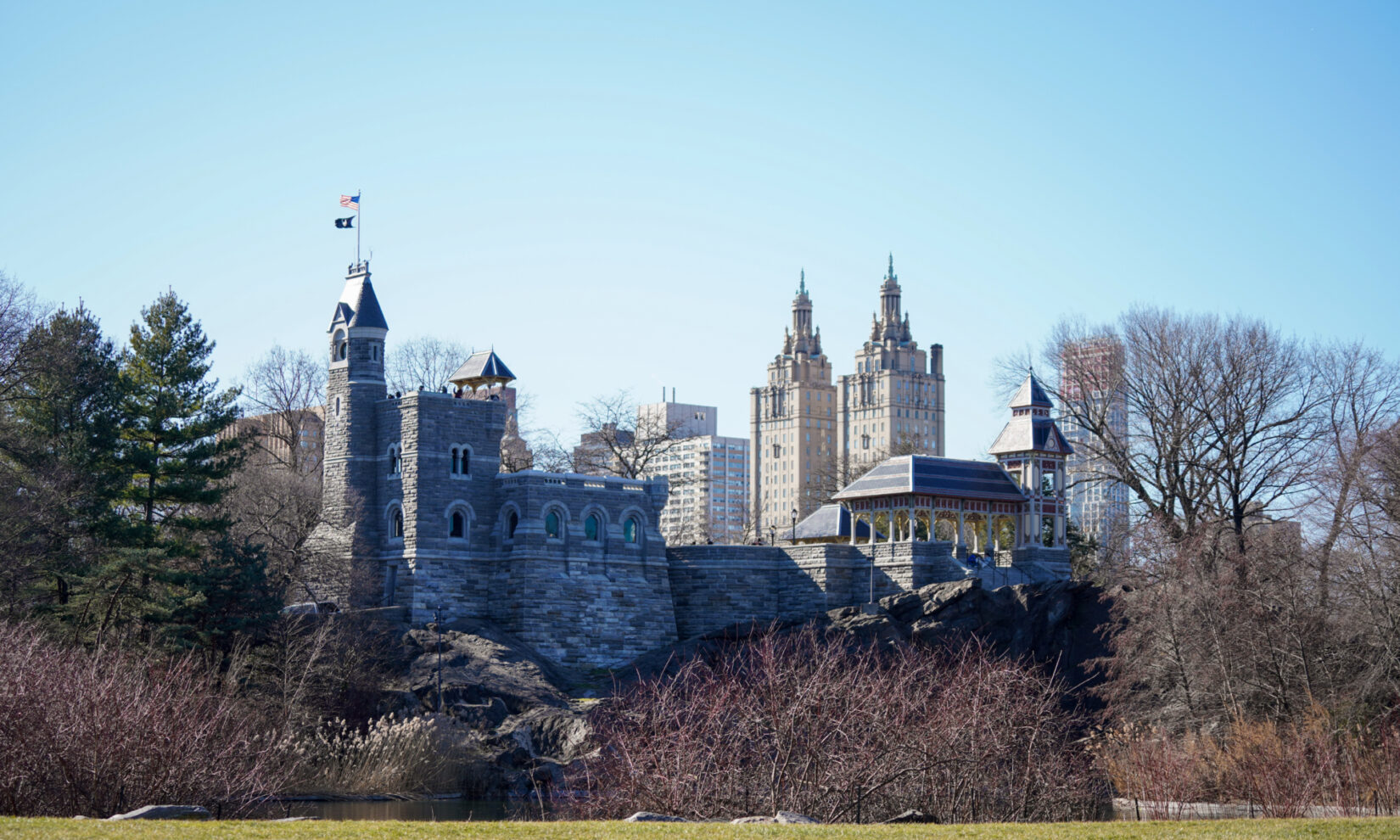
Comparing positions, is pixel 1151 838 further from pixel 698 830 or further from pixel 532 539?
pixel 532 539

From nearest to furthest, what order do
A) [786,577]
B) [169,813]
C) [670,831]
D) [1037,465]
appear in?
[670,831] → [169,813] → [786,577] → [1037,465]

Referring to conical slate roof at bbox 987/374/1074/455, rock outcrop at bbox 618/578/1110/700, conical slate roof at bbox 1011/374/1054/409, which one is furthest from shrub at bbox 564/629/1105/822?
conical slate roof at bbox 1011/374/1054/409

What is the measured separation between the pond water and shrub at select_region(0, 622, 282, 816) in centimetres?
570

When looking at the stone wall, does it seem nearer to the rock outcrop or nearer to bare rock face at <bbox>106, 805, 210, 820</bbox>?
the rock outcrop

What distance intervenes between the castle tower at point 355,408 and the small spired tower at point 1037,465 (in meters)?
22.5

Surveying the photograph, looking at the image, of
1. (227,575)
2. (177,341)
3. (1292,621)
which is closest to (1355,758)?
(1292,621)

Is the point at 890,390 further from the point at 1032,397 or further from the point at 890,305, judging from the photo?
the point at 1032,397

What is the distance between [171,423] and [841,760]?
3034 centimetres

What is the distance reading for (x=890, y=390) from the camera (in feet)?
518

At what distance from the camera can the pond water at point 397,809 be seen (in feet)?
106

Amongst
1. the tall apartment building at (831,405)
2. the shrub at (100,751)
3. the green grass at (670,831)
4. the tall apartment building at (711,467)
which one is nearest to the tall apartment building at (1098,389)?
the green grass at (670,831)

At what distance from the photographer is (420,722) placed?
39156mm

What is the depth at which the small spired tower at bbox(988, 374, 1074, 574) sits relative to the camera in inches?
2221

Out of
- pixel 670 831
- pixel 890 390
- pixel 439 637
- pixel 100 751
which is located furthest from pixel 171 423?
pixel 890 390
